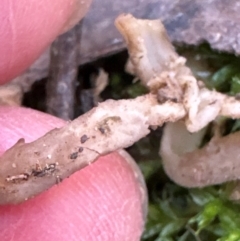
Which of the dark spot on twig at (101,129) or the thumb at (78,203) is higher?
the dark spot on twig at (101,129)

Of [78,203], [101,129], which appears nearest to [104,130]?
[101,129]

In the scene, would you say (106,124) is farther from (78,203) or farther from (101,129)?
(78,203)

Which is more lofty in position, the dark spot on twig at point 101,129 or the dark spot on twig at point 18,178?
the dark spot on twig at point 101,129

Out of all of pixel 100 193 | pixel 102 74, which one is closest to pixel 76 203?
pixel 100 193

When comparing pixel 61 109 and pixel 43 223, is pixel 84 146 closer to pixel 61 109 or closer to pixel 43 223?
pixel 43 223

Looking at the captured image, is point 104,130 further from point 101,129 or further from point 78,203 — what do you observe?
point 78,203

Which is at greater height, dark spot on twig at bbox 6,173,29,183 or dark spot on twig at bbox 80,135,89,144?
dark spot on twig at bbox 80,135,89,144
